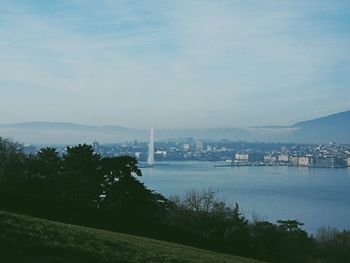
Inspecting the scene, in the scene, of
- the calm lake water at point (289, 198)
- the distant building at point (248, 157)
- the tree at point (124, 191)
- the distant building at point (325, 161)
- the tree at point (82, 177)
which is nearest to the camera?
the tree at point (124, 191)

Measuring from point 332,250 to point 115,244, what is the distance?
78.0 ft

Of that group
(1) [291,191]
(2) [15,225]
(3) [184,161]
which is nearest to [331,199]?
(1) [291,191]

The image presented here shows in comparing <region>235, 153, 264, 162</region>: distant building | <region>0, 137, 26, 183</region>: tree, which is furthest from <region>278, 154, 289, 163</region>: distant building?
<region>0, 137, 26, 183</region>: tree

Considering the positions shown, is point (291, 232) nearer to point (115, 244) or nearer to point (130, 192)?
point (130, 192)

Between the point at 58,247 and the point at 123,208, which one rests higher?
the point at 58,247

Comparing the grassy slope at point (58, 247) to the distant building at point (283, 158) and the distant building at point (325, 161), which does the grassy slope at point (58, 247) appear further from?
the distant building at point (283, 158)

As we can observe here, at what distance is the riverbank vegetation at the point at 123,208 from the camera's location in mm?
17062

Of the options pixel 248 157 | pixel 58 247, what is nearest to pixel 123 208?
pixel 58 247

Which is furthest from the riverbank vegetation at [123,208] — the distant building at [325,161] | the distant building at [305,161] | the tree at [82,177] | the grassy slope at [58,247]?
the distant building at [305,161]

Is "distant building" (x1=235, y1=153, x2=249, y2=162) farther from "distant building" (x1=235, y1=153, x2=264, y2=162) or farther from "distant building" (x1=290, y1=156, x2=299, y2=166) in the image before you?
"distant building" (x1=290, y1=156, x2=299, y2=166)

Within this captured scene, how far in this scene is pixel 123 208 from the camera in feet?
68.0

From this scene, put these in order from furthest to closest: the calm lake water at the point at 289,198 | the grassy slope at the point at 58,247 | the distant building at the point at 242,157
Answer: the distant building at the point at 242,157 < the calm lake water at the point at 289,198 < the grassy slope at the point at 58,247

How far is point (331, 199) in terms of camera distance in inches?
2648

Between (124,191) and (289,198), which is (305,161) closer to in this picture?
(289,198)
